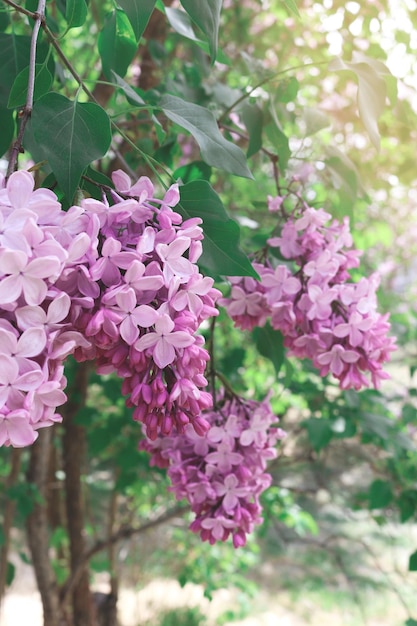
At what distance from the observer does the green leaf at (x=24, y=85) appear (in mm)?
457

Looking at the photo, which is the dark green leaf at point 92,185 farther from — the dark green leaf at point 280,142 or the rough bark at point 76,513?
the rough bark at point 76,513

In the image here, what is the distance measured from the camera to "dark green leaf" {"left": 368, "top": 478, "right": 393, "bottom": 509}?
1302 millimetres

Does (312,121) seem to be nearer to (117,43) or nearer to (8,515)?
(117,43)

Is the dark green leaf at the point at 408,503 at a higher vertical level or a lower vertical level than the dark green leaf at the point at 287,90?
lower

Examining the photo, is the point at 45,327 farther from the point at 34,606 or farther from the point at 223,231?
the point at 34,606

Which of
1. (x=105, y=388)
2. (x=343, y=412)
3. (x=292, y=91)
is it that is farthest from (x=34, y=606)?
(x=292, y=91)

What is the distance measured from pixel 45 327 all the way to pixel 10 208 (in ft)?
0.23

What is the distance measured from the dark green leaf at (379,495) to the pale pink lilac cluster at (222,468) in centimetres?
73

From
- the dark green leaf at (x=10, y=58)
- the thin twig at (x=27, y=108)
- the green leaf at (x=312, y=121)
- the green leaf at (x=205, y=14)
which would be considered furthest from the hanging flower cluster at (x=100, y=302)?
the green leaf at (x=312, y=121)

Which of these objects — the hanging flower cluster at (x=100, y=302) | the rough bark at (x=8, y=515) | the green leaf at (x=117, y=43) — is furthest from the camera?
the rough bark at (x=8, y=515)

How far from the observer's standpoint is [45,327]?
0.34 meters

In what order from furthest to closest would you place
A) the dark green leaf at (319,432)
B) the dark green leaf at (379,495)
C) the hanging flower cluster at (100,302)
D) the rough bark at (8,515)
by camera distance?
1. the rough bark at (8,515)
2. the dark green leaf at (379,495)
3. the dark green leaf at (319,432)
4. the hanging flower cluster at (100,302)

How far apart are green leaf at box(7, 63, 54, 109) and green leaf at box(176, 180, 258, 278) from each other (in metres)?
0.14

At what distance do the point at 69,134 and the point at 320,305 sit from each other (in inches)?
11.3
